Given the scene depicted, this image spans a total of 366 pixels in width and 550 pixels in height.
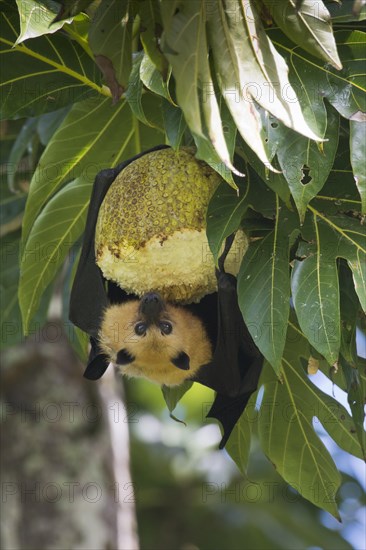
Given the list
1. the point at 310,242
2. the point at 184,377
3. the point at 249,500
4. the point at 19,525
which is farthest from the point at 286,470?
the point at 249,500

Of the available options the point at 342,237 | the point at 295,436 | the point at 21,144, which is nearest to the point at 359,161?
the point at 342,237

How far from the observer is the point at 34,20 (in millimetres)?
2449

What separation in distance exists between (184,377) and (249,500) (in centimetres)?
474

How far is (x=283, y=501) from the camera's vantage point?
794 cm

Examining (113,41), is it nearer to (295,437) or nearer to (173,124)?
(173,124)

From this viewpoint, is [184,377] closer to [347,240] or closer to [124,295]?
[124,295]

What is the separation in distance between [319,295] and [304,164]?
0.34 meters

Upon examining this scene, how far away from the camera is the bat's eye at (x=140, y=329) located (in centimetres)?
313

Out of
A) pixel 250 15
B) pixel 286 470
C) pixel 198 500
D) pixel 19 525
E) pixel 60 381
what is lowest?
pixel 198 500

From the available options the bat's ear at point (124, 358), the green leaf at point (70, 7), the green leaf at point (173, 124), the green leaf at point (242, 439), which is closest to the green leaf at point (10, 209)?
the bat's ear at point (124, 358)

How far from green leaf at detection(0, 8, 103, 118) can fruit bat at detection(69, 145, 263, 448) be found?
41cm

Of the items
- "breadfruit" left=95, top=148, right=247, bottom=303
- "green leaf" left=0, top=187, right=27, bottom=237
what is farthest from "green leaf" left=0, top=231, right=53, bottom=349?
"breadfruit" left=95, top=148, right=247, bottom=303

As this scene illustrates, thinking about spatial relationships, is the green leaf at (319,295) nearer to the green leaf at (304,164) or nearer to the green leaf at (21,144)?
the green leaf at (304,164)

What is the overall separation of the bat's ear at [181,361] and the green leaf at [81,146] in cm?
68
